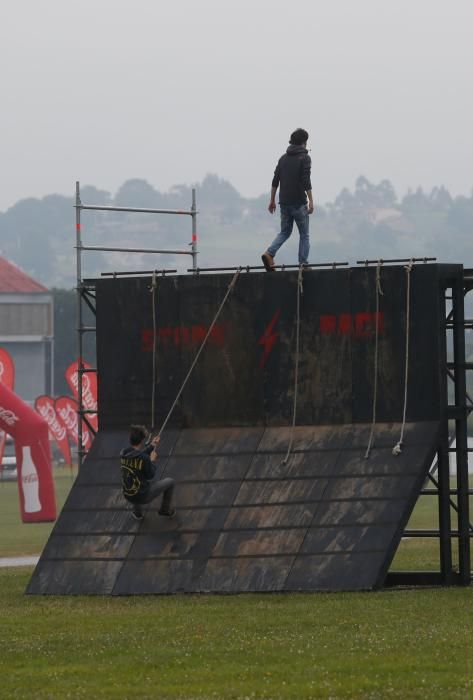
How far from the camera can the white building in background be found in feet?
549

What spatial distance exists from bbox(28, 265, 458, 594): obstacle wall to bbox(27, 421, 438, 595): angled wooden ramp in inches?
0.9

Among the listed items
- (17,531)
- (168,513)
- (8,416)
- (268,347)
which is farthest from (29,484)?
(168,513)

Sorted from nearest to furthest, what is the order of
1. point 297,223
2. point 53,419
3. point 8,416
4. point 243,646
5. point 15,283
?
point 243,646 < point 297,223 < point 8,416 < point 53,419 < point 15,283

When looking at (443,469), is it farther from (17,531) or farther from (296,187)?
(17,531)

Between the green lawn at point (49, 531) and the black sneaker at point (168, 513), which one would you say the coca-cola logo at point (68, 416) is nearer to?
the green lawn at point (49, 531)

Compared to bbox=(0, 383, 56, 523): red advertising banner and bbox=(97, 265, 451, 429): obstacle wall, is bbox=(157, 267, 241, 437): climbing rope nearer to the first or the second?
bbox=(97, 265, 451, 429): obstacle wall

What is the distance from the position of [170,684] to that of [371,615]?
4.31 metres


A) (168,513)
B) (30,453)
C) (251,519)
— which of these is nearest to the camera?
(251,519)

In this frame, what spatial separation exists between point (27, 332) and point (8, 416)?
119116 millimetres

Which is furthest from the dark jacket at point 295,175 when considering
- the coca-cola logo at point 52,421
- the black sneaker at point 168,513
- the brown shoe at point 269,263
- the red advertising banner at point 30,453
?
the coca-cola logo at point 52,421

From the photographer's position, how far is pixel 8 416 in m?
49.6

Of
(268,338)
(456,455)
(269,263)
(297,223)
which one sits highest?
(297,223)

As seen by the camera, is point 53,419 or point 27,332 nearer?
point 53,419

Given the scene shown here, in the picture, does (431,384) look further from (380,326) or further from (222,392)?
(222,392)
